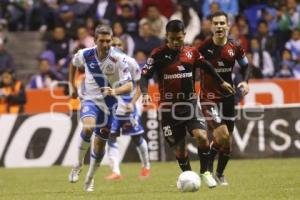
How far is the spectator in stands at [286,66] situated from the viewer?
2334 centimetres

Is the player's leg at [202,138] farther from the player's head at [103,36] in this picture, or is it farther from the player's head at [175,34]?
the player's head at [103,36]

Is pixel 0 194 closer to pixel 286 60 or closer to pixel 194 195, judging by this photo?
pixel 194 195

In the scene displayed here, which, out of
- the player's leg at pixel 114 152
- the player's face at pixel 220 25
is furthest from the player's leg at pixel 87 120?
the player's leg at pixel 114 152

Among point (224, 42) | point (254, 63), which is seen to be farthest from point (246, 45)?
point (224, 42)

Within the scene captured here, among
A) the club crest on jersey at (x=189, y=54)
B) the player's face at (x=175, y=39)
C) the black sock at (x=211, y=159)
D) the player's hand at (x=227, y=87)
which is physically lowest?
the black sock at (x=211, y=159)

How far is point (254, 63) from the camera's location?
23.5 metres

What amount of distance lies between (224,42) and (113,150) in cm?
386

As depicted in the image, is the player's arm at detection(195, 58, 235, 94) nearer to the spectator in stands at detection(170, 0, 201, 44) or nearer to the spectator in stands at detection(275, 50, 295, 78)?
the spectator in stands at detection(275, 50, 295, 78)

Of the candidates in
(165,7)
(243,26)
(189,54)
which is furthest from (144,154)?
(165,7)

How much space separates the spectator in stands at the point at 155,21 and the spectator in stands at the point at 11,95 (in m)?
4.42

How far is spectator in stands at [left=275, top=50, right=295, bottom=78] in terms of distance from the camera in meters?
23.3

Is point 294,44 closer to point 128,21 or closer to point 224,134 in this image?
point 128,21

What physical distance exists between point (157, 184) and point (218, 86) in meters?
2.04

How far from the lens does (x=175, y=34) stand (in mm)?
12875
